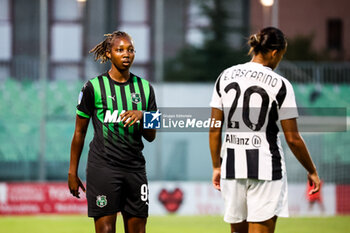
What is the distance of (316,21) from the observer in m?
19.7

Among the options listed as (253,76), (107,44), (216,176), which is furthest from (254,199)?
(107,44)

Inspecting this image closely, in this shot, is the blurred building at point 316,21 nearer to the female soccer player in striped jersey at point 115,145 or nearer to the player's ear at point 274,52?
the female soccer player in striped jersey at point 115,145

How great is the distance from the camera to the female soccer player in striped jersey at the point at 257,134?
15.5 ft

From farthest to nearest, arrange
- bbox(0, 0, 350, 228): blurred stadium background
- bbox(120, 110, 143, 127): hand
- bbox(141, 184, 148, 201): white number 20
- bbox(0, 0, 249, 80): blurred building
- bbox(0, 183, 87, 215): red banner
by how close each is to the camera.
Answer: bbox(0, 0, 249, 80): blurred building
bbox(0, 0, 350, 228): blurred stadium background
bbox(0, 183, 87, 215): red banner
bbox(141, 184, 148, 201): white number 20
bbox(120, 110, 143, 127): hand

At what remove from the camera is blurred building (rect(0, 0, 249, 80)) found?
61.7 feet

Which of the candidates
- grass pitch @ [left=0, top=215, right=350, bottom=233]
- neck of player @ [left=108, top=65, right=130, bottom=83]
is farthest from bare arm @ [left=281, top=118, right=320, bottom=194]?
grass pitch @ [left=0, top=215, right=350, bottom=233]

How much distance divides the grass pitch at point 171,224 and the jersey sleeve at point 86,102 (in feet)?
18.7

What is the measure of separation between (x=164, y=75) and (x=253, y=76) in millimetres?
13808

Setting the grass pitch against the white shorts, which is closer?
the white shorts

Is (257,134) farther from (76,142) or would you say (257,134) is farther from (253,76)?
(76,142)

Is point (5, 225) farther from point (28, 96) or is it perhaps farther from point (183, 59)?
point (183, 59)

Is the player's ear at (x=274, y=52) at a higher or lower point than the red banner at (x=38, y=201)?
higher

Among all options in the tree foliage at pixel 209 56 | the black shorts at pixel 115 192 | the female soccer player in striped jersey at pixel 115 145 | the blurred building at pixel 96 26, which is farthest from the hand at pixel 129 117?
the blurred building at pixel 96 26

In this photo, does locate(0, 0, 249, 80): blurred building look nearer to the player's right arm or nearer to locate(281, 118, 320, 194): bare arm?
the player's right arm
